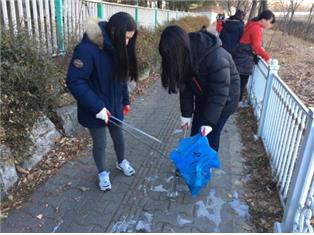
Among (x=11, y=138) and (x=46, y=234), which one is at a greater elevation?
(x=11, y=138)

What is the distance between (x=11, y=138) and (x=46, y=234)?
1.07 metres

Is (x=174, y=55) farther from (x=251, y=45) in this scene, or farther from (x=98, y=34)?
(x=251, y=45)

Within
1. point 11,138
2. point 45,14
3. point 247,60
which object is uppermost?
point 45,14

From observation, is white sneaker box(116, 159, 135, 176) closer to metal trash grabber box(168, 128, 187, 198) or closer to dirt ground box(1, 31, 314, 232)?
metal trash grabber box(168, 128, 187, 198)

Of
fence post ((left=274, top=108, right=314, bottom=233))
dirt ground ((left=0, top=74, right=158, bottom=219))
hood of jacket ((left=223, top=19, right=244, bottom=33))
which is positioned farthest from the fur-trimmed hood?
hood of jacket ((left=223, top=19, right=244, bottom=33))

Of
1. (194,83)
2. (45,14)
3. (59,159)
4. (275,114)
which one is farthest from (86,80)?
(45,14)

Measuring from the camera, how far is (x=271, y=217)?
9.05ft

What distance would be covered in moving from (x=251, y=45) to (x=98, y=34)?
3.26 metres

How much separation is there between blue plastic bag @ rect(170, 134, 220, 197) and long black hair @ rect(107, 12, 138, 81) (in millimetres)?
845

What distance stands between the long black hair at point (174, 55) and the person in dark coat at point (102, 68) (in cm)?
32

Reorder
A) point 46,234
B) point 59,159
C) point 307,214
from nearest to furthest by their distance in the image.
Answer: point 307,214, point 46,234, point 59,159

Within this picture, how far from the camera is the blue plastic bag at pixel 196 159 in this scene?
9.14 feet

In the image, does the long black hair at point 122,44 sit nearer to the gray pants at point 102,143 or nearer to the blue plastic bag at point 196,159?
the gray pants at point 102,143

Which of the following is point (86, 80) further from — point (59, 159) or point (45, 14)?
point (45, 14)
